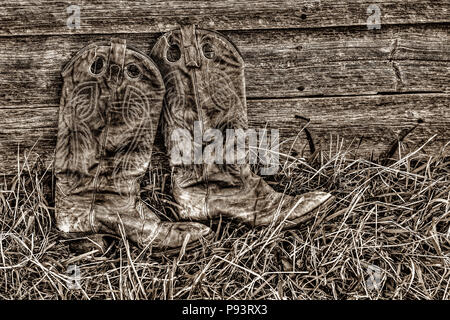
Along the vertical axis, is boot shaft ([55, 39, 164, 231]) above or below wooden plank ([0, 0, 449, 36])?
below

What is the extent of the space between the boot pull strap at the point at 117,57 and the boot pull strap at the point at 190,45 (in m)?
0.27

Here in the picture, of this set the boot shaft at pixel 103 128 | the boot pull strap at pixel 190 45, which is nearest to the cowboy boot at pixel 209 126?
the boot pull strap at pixel 190 45

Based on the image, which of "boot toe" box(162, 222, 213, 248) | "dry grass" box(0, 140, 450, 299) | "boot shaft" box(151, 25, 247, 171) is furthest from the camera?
"boot shaft" box(151, 25, 247, 171)

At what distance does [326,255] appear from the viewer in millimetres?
2135

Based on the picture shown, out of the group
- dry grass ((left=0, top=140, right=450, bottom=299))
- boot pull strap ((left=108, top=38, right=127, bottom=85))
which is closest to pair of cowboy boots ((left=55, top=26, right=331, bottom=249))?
boot pull strap ((left=108, top=38, right=127, bottom=85))

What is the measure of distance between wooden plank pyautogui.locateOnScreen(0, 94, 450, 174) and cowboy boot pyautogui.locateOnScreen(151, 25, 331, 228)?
191 millimetres

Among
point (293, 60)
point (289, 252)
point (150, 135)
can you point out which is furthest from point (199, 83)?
point (289, 252)

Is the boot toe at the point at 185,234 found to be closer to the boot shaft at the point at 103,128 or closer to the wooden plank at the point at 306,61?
the boot shaft at the point at 103,128

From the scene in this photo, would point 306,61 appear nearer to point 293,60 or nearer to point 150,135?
point 293,60

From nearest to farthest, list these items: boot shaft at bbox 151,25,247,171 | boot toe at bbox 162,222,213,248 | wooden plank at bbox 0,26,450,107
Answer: boot toe at bbox 162,222,213,248, boot shaft at bbox 151,25,247,171, wooden plank at bbox 0,26,450,107

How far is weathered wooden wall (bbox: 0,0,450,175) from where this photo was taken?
2.34 m

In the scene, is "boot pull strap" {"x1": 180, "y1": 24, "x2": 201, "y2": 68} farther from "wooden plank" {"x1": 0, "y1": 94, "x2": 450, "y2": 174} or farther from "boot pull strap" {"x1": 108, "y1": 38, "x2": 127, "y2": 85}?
"wooden plank" {"x1": 0, "y1": 94, "x2": 450, "y2": 174}
